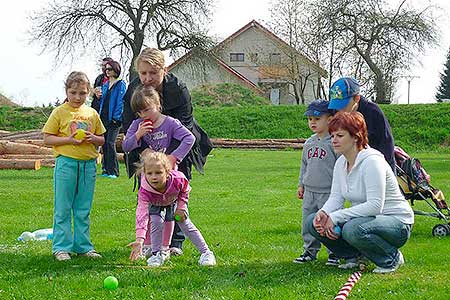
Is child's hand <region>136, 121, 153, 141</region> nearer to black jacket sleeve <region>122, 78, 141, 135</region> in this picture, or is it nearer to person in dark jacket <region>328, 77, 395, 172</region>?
black jacket sleeve <region>122, 78, 141, 135</region>

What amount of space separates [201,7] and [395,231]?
41.2 m

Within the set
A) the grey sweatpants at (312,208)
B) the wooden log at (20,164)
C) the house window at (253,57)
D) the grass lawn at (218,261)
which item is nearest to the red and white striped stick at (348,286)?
the grass lawn at (218,261)

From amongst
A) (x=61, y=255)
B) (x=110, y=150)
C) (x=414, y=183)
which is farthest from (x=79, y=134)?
(x=110, y=150)

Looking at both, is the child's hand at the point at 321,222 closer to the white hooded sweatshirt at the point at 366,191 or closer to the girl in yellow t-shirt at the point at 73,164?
the white hooded sweatshirt at the point at 366,191

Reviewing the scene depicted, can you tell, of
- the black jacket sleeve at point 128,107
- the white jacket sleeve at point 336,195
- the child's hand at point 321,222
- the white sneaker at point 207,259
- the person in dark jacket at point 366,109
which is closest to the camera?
the child's hand at point 321,222

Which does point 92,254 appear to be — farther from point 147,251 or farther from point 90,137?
point 90,137

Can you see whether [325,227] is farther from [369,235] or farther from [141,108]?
[141,108]

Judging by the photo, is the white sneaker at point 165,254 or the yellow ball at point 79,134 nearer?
the white sneaker at point 165,254

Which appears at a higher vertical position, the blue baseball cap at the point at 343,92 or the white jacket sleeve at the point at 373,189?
the blue baseball cap at the point at 343,92

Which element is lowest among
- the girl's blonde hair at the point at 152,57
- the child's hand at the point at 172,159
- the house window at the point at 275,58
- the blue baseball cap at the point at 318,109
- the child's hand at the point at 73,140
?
the child's hand at the point at 172,159

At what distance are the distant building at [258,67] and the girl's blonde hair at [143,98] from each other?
3955cm

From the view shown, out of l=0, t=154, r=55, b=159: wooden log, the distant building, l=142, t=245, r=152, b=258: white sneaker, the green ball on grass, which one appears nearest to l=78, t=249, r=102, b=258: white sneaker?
l=142, t=245, r=152, b=258: white sneaker

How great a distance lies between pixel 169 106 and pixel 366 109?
1913 mm

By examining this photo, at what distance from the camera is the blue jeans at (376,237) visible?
584cm
